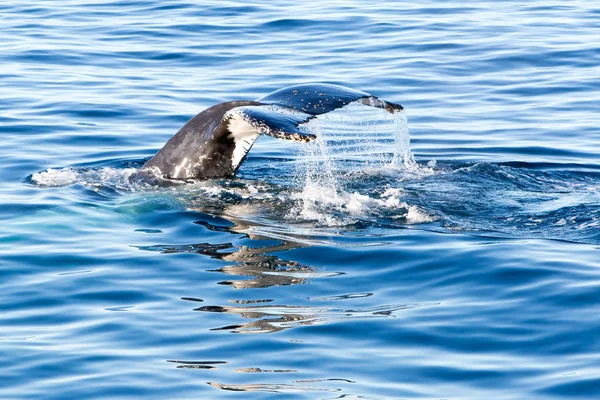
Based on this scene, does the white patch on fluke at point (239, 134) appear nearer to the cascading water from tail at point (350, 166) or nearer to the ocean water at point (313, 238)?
the ocean water at point (313, 238)

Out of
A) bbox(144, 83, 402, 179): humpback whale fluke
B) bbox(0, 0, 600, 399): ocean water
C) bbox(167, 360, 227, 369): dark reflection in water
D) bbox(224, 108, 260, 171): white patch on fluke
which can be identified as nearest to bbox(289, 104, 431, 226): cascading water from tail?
bbox(0, 0, 600, 399): ocean water

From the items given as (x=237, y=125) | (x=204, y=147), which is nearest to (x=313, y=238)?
(x=237, y=125)

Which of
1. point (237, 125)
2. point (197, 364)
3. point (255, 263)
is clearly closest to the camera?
point (197, 364)

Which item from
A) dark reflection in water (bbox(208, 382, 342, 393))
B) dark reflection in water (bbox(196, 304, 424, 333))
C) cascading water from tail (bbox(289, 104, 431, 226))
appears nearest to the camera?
dark reflection in water (bbox(208, 382, 342, 393))

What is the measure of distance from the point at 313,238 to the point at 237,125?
4.55 feet

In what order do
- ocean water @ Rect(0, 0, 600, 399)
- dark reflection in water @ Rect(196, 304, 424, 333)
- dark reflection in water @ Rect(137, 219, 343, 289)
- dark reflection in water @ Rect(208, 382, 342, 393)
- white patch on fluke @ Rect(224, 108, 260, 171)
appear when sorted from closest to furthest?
dark reflection in water @ Rect(208, 382, 342, 393)
ocean water @ Rect(0, 0, 600, 399)
dark reflection in water @ Rect(196, 304, 424, 333)
dark reflection in water @ Rect(137, 219, 343, 289)
white patch on fluke @ Rect(224, 108, 260, 171)

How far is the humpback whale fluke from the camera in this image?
8.92m

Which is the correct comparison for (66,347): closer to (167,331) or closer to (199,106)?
(167,331)

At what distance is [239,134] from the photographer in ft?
33.1

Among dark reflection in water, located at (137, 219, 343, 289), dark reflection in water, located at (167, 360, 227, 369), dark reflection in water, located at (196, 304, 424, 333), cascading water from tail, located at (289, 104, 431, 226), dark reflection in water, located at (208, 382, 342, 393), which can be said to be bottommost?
dark reflection in water, located at (208, 382, 342, 393)

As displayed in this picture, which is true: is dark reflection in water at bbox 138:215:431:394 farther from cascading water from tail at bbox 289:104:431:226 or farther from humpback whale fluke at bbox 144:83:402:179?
humpback whale fluke at bbox 144:83:402:179

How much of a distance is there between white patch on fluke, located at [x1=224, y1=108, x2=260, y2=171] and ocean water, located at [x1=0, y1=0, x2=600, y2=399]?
0.31 m

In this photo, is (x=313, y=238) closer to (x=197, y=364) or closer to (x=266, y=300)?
(x=266, y=300)

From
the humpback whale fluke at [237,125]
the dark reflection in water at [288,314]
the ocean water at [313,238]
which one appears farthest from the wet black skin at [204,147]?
the dark reflection in water at [288,314]
